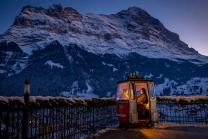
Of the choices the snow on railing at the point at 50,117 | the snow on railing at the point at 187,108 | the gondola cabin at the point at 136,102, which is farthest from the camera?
the snow on railing at the point at 187,108

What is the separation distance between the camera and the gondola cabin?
723 inches

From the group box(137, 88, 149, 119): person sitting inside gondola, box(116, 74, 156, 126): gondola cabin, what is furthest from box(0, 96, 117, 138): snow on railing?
box(137, 88, 149, 119): person sitting inside gondola

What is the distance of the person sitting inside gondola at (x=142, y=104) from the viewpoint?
18.7 meters

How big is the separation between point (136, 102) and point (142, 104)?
0.49 m

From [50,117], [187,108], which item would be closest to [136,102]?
[187,108]

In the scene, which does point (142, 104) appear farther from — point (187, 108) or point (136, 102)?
point (187, 108)

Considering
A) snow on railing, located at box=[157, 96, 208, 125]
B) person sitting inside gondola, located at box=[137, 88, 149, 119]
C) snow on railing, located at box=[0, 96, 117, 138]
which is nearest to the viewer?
snow on railing, located at box=[0, 96, 117, 138]

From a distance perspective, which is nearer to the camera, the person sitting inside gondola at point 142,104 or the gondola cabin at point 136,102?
the gondola cabin at point 136,102

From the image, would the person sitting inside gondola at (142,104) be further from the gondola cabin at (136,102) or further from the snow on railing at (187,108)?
the snow on railing at (187,108)

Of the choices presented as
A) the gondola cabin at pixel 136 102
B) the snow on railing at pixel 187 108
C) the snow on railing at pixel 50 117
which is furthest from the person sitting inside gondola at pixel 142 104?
the snow on railing at pixel 187 108

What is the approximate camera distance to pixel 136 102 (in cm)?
1848

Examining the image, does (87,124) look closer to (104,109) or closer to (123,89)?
(123,89)

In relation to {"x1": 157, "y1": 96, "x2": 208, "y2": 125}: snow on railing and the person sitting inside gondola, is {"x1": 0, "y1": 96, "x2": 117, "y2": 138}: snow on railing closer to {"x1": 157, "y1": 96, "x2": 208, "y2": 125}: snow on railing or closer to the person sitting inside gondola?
the person sitting inside gondola

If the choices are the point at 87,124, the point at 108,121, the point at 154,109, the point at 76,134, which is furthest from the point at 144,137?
the point at 108,121
